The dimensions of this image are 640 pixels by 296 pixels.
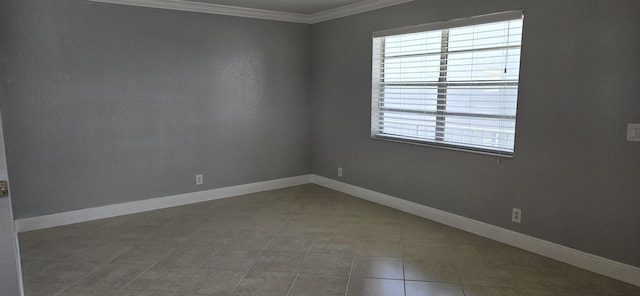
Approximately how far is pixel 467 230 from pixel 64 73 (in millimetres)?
3945

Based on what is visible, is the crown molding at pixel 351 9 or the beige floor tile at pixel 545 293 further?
the crown molding at pixel 351 9

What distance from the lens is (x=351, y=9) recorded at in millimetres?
4531

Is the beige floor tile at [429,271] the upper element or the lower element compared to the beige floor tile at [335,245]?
lower

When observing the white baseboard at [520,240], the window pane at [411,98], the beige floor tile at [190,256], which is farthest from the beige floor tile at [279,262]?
the window pane at [411,98]

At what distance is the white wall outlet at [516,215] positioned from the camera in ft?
10.7

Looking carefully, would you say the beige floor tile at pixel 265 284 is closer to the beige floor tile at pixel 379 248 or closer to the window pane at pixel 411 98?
the beige floor tile at pixel 379 248

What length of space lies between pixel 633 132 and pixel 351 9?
2927 mm

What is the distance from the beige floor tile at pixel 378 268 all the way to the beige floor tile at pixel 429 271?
6cm

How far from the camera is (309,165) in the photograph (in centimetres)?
550

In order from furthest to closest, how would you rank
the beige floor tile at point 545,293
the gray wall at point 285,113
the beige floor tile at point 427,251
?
the beige floor tile at point 427,251 < the gray wall at point 285,113 < the beige floor tile at point 545,293

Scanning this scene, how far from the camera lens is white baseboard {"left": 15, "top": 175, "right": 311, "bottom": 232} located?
12.3 ft

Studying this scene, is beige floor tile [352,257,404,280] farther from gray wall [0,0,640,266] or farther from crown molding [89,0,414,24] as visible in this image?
crown molding [89,0,414,24]

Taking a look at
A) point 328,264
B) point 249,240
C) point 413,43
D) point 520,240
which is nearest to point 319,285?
point 328,264

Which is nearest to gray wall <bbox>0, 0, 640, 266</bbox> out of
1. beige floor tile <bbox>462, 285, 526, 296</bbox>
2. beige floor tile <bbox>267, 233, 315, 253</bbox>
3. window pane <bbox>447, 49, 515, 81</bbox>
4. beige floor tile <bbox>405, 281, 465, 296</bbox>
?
window pane <bbox>447, 49, 515, 81</bbox>
